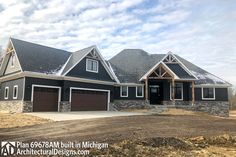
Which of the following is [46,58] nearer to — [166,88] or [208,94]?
[166,88]

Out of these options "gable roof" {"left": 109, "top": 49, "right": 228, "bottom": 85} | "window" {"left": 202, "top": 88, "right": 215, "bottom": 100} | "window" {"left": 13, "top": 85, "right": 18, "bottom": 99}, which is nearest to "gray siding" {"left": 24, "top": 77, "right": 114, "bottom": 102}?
"window" {"left": 13, "top": 85, "right": 18, "bottom": 99}

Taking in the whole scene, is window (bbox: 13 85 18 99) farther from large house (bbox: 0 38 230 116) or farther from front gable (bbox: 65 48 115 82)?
front gable (bbox: 65 48 115 82)

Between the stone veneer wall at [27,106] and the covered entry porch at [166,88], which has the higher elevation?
the covered entry porch at [166,88]

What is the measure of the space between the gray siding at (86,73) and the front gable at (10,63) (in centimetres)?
481

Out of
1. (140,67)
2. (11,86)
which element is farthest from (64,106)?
(140,67)

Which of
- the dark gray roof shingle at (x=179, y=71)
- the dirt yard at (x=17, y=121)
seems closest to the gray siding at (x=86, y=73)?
the dark gray roof shingle at (x=179, y=71)

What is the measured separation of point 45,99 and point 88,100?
4.54 m

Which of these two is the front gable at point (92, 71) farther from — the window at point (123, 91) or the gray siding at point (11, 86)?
the gray siding at point (11, 86)

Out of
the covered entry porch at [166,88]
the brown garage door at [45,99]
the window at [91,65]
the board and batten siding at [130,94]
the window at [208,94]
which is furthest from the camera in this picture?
the board and batten siding at [130,94]

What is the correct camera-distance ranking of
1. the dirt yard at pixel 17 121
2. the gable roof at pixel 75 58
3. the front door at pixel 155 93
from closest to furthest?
the dirt yard at pixel 17 121
the gable roof at pixel 75 58
the front door at pixel 155 93

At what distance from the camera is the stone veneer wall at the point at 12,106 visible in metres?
20.9

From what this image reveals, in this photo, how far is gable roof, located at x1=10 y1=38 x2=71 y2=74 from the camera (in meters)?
22.2

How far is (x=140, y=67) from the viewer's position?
30.5 meters

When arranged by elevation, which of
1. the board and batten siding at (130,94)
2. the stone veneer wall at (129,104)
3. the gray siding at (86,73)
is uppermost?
the gray siding at (86,73)
